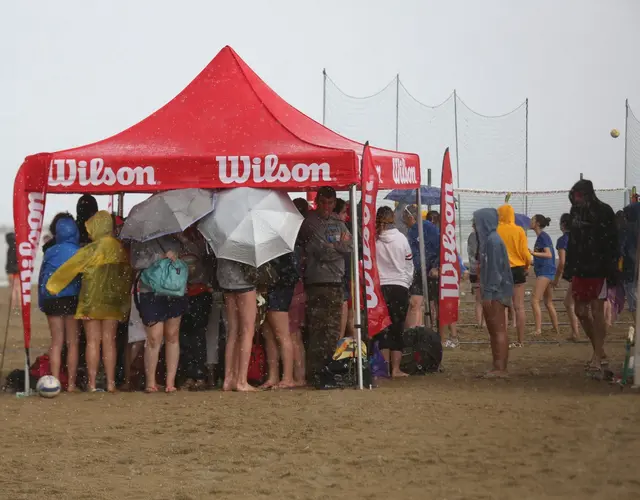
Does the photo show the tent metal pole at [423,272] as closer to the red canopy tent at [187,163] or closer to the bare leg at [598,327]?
the red canopy tent at [187,163]

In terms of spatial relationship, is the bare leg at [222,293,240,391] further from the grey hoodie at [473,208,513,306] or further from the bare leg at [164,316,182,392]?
the grey hoodie at [473,208,513,306]

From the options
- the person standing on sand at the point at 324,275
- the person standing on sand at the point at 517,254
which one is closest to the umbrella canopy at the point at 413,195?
the person standing on sand at the point at 517,254

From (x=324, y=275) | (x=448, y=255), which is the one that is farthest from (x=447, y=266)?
(x=324, y=275)

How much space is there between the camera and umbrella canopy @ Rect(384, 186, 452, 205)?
18984 millimetres

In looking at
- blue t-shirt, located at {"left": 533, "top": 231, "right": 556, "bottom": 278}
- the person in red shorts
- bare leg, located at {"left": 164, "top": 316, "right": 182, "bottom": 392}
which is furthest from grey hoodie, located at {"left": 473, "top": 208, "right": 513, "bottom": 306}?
blue t-shirt, located at {"left": 533, "top": 231, "right": 556, "bottom": 278}

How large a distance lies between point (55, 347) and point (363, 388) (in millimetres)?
3013

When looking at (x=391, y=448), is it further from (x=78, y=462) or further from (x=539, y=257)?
(x=539, y=257)

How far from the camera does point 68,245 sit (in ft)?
36.6

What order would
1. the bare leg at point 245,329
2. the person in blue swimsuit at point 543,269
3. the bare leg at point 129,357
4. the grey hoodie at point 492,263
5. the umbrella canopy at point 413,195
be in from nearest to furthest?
the bare leg at point 245,329
the grey hoodie at point 492,263
the bare leg at point 129,357
the person in blue swimsuit at point 543,269
the umbrella canopy at point 413,195

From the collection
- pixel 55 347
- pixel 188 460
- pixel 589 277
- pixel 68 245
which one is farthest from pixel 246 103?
pixel 188 460

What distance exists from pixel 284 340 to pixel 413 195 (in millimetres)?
8468

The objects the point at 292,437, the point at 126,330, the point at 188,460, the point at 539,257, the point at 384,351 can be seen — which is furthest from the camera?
the point at 539,257

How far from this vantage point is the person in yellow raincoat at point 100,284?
1089 cm

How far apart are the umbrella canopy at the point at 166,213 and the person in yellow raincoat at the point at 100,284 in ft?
1.21
